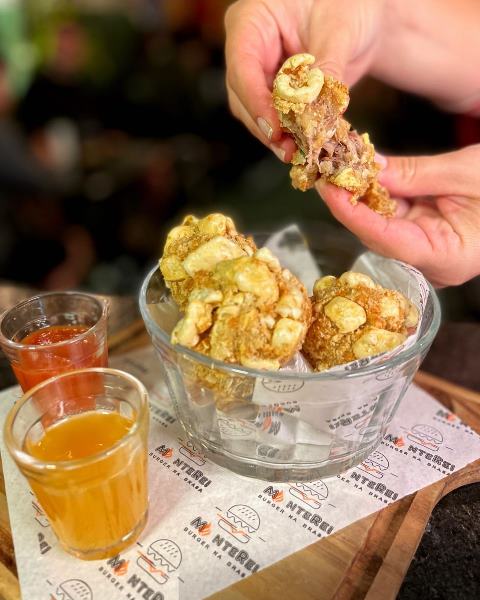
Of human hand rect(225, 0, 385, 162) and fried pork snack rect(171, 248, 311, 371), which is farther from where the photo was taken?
human hand rect(225, 0, 385, 162)

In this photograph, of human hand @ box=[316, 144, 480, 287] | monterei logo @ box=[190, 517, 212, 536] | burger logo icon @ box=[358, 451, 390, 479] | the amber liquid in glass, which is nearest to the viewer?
the amber liquid in glass

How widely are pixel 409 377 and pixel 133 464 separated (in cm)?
50

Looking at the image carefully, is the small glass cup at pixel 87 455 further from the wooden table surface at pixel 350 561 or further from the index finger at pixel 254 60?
the index finger at pixel 254 60

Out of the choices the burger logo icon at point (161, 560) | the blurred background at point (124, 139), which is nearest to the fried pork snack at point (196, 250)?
the burger logo icon at point (161, 560)

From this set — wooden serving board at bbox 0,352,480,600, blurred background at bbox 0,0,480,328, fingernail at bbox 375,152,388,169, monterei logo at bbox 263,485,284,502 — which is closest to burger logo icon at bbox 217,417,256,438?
monterei logo at bbox 263,485,284,502

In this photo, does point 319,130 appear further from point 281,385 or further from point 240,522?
point 240,522

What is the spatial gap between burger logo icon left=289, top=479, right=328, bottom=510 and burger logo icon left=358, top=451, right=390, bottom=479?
3.7 inches

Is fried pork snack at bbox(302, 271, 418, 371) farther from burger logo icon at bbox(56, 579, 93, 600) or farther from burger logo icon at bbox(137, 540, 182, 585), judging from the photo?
burger logo icon at bbox(56, 579, 93, 600)

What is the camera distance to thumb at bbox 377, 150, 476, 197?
1.22 meters

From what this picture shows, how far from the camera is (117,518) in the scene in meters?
0.87

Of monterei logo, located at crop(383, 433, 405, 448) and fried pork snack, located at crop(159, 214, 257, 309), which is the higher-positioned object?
fried pork snack, located at crop(159, 214, 257, 309)

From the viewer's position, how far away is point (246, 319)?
0.86m

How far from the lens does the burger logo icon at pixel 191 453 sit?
41.8 inches

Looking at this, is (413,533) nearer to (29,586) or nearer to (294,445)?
(294,445)
